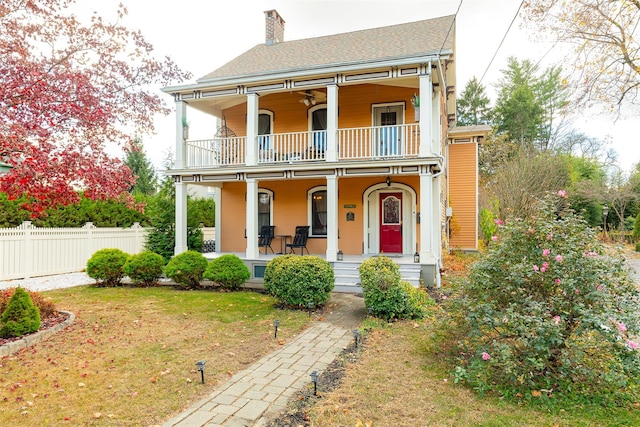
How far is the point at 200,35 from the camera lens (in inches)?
494

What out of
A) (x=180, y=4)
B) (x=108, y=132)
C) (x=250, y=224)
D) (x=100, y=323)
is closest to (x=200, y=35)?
(x=180, y=4)

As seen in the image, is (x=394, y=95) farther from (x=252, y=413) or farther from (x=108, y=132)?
(x=252, y=413)

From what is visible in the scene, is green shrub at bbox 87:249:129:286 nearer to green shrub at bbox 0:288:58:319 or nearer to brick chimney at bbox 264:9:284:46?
green shrub at bbox 0:288:58:319

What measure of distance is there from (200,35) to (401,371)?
12.1 meters

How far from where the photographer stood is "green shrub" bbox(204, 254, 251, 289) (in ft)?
33.2

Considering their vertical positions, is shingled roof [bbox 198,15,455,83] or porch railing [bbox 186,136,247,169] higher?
shingled roof [bbox 198,15,455,83]

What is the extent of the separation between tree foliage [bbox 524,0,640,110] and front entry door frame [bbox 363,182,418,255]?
20.4ft

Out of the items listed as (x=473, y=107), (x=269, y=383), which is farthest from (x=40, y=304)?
(x=473, y=107)

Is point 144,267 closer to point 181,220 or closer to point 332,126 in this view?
point 181,220

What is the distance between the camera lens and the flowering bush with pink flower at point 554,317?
3.91 meters

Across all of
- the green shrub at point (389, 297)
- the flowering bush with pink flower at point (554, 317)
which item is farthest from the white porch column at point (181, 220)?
the flowering bush with pink flower at point (554, 317)

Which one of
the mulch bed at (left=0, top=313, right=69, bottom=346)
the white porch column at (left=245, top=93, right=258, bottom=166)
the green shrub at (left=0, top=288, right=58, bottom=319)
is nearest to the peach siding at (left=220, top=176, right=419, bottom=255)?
the white porch column at (left=245, top=93, right=258, bottom=166)

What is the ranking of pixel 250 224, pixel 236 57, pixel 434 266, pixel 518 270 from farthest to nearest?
1. pixel 236 57
2. pixel 250 224
3. pixel 434 266
4. pixel 518 270

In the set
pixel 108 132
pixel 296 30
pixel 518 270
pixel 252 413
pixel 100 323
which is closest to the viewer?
pixel 252 413
